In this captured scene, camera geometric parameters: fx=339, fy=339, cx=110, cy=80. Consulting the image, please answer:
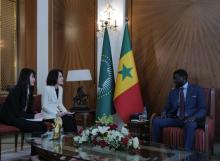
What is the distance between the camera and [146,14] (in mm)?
5570

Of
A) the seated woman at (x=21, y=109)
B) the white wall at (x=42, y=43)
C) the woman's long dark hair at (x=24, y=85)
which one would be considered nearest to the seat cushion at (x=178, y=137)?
the seated woman at (x=21, y=109)

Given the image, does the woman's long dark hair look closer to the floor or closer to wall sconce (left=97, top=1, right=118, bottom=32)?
the floor

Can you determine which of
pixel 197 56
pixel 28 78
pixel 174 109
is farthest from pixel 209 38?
pixel 28 78

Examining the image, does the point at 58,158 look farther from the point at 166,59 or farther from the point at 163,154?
the point at 166,59

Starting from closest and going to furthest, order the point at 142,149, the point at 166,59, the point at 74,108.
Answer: the point at 142,149 → the point at 166,59 → the point at 74,108

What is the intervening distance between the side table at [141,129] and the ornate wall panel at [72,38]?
1.35 m

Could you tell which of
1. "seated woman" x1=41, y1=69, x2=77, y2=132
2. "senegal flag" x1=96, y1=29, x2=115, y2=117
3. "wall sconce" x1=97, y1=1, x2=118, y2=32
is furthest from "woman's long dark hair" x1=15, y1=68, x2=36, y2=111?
"wall sconce" x1=97, y1=1, x2=118, y2=32

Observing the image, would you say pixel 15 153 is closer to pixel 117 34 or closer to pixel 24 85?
pixel 24 85

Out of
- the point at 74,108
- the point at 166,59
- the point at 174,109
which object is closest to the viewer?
the point at 174,109

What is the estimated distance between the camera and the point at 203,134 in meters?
4.13

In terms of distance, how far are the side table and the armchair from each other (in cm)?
49

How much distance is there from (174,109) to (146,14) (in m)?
1.74

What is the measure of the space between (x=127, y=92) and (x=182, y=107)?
39.3 inches

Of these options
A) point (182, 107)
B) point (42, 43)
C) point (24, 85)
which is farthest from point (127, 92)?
point (42, 43)
